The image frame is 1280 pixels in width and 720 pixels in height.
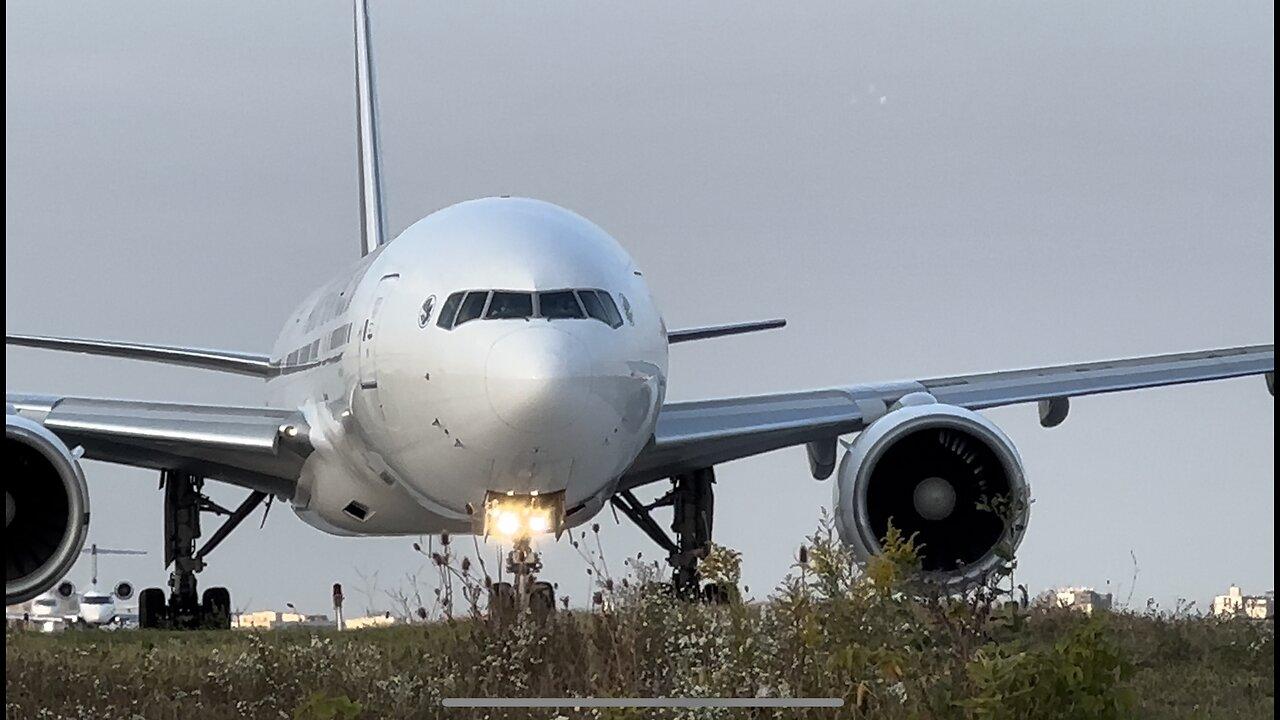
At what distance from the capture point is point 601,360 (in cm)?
1388

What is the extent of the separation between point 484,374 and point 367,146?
50.2ft

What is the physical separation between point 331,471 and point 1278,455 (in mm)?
9801

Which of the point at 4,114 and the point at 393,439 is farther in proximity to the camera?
the point at 393,439

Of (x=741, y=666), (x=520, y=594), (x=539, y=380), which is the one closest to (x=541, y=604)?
(x=520, y=594)

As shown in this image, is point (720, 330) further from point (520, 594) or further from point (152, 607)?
point (520, 594)

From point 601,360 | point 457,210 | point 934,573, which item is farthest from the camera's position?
point 457,210

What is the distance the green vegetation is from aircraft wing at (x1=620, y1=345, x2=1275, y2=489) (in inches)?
236

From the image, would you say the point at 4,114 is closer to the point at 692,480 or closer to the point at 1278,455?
the point at 1278,455

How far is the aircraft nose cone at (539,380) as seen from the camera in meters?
13.4

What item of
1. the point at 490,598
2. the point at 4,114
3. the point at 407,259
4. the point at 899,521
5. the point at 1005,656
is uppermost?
the point at 407,259

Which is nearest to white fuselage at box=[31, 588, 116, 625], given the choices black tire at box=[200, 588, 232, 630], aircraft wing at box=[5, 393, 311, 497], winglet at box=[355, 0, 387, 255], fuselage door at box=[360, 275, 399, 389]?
winglet at box=[355, 0, 387, 255]

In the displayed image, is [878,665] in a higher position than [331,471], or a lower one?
lower

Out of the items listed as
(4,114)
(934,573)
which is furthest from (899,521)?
(4,114)

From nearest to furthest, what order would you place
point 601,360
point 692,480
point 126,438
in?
1. point 601,360
2. point 126,438
3. point 692,480
